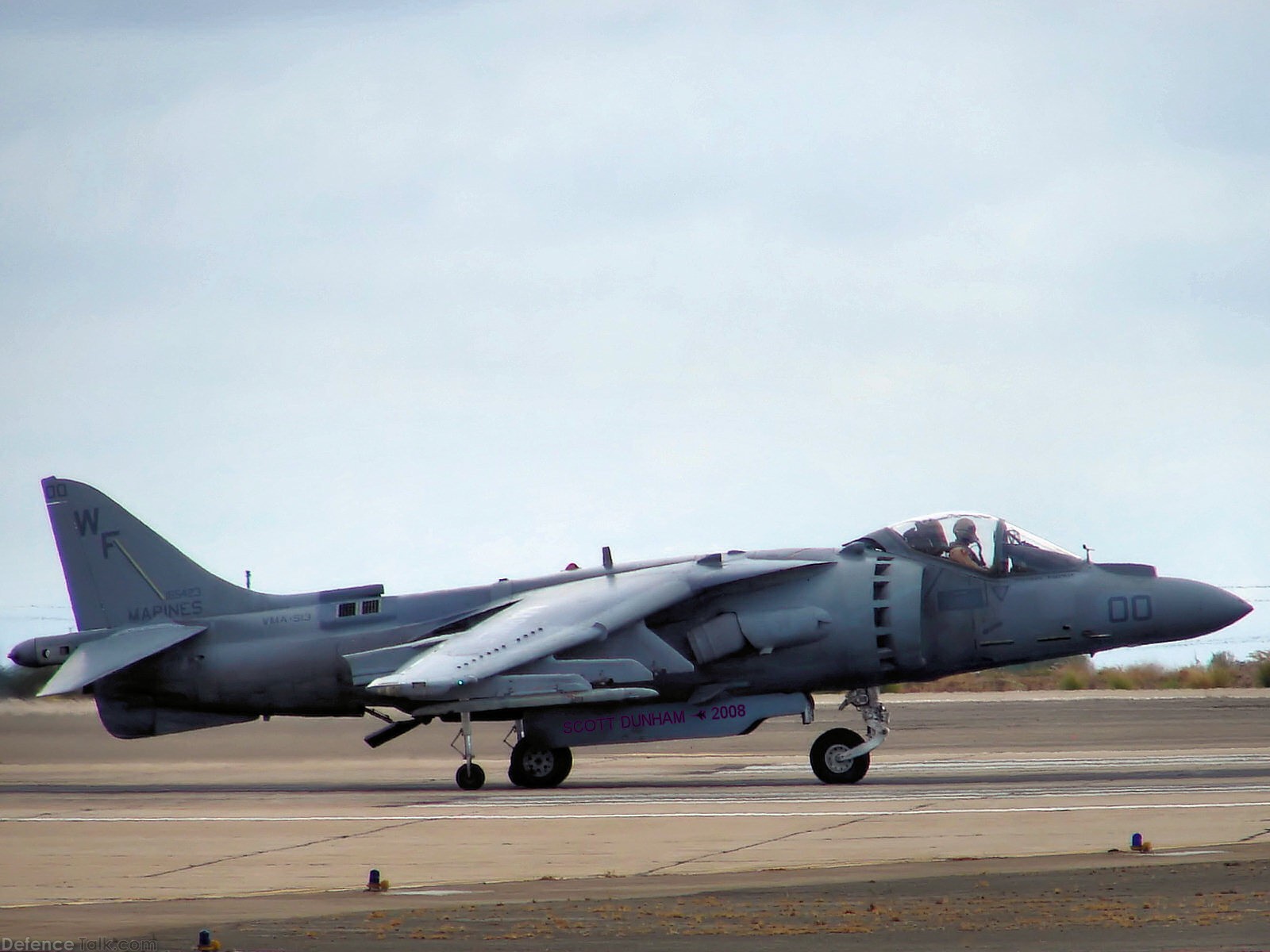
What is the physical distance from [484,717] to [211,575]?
5138mm

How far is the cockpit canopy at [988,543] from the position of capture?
2073 cm

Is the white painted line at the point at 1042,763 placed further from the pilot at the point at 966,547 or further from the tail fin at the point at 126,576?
the tail fin at the point at 126,576

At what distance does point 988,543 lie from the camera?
2088 cm

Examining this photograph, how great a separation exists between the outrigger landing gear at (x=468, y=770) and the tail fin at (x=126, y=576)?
4.06 metres

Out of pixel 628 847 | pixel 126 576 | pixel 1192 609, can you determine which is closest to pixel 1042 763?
pixel 1192 609

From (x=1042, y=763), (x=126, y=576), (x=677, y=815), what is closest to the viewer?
(x=677, y=815)

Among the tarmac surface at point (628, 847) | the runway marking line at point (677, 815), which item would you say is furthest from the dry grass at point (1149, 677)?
the runway marking line at point (677, 815)

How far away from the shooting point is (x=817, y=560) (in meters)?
21.3

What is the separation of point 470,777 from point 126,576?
6.35m

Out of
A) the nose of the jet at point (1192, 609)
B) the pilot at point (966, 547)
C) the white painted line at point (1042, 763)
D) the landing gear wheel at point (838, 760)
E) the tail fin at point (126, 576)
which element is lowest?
the white painted line at point (1042, 763)

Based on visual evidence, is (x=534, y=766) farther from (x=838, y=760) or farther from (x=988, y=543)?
(x=988, y=543)

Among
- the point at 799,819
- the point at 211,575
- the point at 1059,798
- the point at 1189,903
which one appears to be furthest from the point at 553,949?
the point at 211,575

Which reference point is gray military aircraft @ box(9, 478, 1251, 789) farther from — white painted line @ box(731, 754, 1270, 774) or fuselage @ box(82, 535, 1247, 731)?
white painted line @ box(731, 754, 1270, 774)

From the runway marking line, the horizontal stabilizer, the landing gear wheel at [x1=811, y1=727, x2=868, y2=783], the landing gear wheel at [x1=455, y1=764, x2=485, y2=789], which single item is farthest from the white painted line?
the horizontal stabilizer
